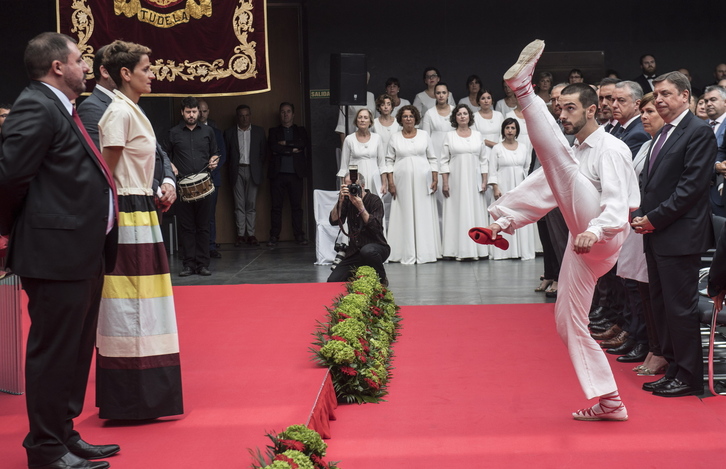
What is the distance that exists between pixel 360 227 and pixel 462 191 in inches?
110

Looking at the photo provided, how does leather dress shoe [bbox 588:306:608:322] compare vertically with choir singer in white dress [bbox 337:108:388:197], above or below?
below

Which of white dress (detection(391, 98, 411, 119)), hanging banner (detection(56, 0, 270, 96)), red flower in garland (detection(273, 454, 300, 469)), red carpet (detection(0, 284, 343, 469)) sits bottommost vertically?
red carpet (detection(0, 284, 343, 469))

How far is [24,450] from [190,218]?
18.8 feet

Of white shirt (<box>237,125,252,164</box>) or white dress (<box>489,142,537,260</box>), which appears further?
white shirt (<box>237,125,252,164</box>)

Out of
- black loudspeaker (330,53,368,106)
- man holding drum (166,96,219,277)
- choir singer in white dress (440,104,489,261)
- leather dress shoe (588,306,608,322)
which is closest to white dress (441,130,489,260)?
choir singer in white dress (440,104,489,261)

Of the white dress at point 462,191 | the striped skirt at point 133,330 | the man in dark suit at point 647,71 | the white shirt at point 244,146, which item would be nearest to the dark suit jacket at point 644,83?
the man in dark suit at point 647,71

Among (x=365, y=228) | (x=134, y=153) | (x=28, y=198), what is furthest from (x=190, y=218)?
(x=28, y=198)

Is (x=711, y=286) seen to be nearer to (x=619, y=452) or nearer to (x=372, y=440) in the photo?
(x=619, y=452)

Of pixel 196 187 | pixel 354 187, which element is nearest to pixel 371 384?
pixel 354 187

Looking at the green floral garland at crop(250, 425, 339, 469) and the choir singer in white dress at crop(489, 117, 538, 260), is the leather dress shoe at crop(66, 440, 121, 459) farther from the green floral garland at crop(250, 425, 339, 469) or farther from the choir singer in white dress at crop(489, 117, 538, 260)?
the choir singer in white dress at crop(489, 117, 538, 260)

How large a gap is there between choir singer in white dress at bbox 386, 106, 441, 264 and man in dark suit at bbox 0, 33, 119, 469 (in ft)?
22.5

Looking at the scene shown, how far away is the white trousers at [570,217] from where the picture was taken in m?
3.51

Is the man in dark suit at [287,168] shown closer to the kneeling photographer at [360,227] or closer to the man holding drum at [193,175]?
the man holding drum at [193,175]

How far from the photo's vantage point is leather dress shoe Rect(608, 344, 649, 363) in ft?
16.3
